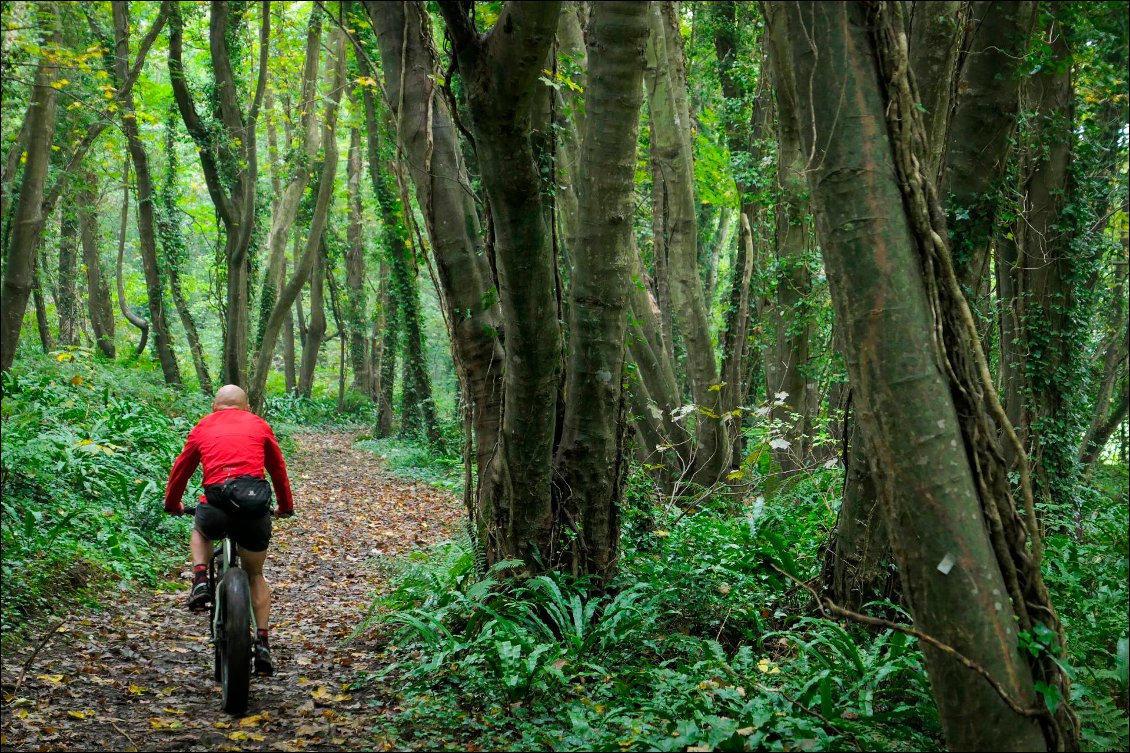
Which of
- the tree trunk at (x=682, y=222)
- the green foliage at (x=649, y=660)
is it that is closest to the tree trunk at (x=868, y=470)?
the green foliage at (x=649, y=660)

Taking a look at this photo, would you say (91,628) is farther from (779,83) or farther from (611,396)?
(779,83)

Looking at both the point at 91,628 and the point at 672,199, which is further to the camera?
the point at 672,199

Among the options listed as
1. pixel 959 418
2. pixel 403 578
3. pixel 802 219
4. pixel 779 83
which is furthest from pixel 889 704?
pixel 802 219

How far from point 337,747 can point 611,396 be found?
323 cm

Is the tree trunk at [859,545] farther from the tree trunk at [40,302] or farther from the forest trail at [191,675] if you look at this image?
the tree trunk at [40,302]

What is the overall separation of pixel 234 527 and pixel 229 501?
20 centimetres

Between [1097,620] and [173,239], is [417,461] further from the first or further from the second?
[1097,620]

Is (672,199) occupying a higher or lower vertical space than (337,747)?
higher

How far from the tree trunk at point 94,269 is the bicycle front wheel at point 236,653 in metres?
17.3

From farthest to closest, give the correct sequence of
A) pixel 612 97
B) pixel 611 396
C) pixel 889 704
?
pixel 611 396 → pixel 612 97 → pixel 889 704

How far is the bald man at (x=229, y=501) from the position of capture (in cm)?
Answer: 569

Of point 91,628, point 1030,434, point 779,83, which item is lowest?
point 91,628

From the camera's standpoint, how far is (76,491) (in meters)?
9.57

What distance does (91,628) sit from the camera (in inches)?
271
